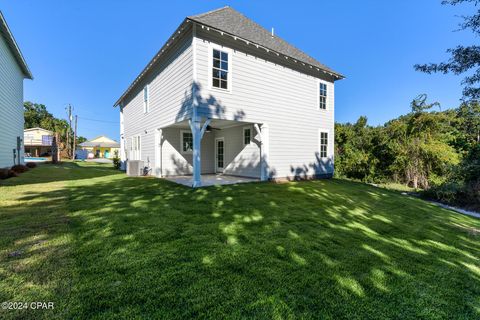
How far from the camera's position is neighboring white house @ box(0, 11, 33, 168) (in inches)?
383

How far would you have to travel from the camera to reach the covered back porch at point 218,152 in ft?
32.2

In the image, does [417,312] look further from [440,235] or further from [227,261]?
[440,235]

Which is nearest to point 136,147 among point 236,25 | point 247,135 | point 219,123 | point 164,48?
point 219,123

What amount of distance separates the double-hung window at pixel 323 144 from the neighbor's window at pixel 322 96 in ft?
4.58

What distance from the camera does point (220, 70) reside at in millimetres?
7941

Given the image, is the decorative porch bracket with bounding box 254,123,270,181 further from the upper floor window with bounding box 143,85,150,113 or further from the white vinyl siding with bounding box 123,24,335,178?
the upper floor window with bounding box 143,85,150,113

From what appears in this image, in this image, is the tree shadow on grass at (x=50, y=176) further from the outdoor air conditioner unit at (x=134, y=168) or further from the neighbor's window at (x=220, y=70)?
the neighbor's window at (x=220, y=70)

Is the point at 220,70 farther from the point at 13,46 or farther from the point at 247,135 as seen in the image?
the point at 13,46

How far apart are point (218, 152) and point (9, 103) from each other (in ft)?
35.3

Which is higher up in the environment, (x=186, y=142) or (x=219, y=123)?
(x=219, y=123)

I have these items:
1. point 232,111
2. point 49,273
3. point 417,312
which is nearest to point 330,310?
point 417,312

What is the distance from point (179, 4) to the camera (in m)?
14.1

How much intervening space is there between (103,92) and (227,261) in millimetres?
69863

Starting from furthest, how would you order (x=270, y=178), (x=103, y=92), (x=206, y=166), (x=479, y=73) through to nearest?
(x=103, y=92), (x=206, y=166), (x=270, y=178), (x=479, y=73)
